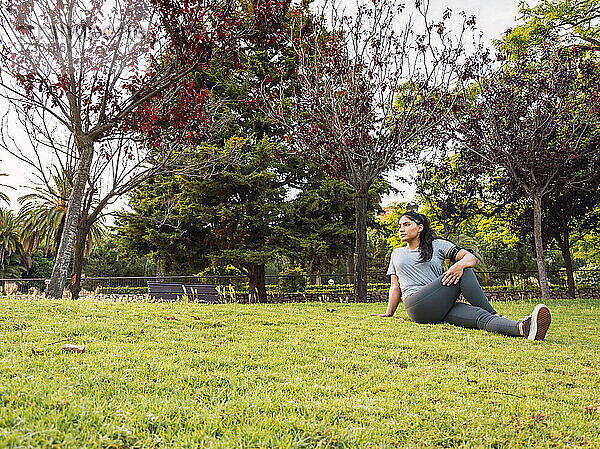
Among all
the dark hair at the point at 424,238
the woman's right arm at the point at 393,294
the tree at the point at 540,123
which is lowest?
the woman's right arm at the point at 393,294

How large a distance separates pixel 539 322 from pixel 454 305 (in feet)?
3.93

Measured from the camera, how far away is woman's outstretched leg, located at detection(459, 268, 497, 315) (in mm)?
5094

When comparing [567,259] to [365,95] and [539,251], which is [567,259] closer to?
[539,251]

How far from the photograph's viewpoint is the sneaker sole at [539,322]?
4270mm

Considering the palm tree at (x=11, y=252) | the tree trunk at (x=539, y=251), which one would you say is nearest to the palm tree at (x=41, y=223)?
the palm tree at (x=11, y=252)

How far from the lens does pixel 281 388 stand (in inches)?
101

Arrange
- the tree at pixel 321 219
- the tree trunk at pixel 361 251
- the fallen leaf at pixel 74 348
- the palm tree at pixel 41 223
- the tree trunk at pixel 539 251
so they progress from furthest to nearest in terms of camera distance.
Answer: the palm tree at pixel 41 223
the tree at pixel 321 219
the tree trunk at pixel 539 251
the tree trunk at pixel 361 251
the fallen leaf at pixel 74 348

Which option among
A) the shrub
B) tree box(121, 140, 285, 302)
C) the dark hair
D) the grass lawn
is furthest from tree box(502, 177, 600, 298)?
the grass lawn

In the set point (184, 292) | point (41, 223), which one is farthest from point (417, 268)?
point (41, 223)

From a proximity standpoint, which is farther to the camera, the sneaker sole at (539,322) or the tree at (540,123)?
the tree at (540,123)

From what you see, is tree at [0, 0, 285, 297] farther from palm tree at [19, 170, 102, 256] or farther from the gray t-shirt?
palm tree at [19, 170, 102, 256]

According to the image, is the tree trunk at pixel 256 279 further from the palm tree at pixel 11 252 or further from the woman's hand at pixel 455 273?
the palm tree at pixel 11 252

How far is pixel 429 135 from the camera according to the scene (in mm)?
11930

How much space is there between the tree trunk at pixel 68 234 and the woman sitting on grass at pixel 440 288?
5473 millimetres
